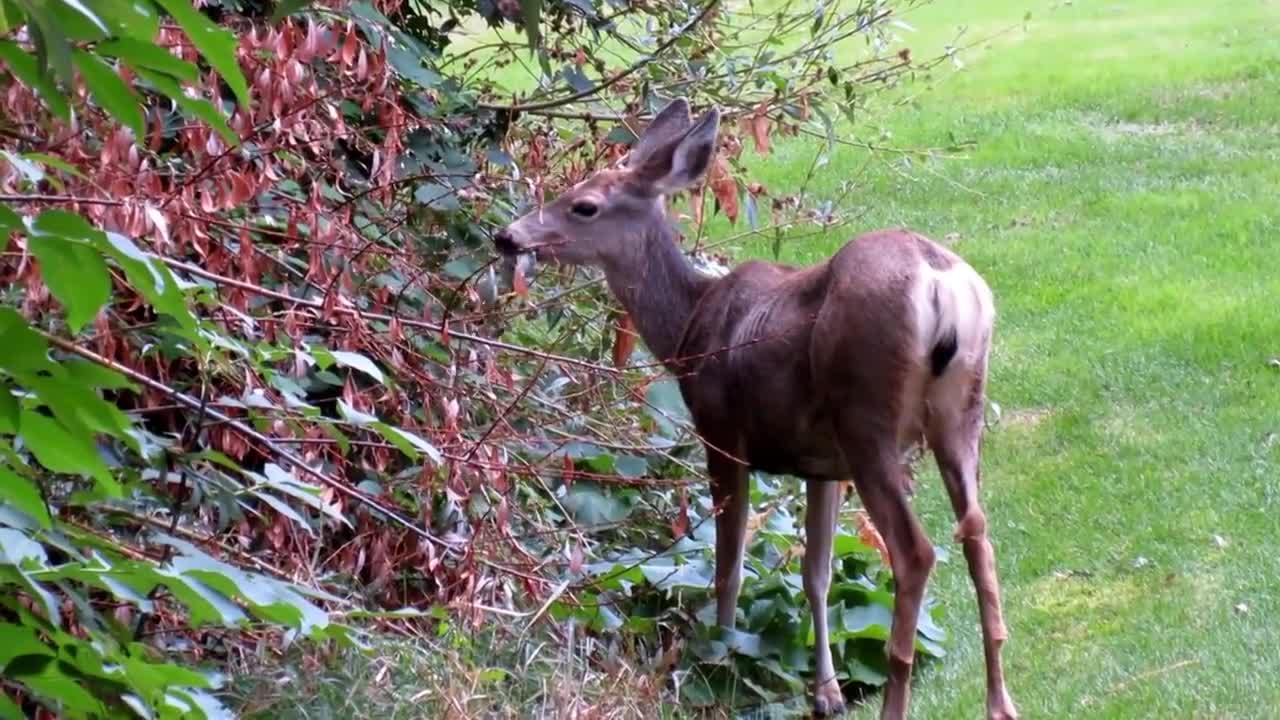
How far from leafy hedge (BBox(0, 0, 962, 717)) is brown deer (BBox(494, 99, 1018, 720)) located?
0.21 m

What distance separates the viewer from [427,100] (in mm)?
6789

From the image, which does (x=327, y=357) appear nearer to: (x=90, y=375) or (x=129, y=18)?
(x=90, y=375)

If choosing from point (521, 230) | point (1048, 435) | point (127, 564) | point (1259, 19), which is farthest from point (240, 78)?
point (1259, 19)

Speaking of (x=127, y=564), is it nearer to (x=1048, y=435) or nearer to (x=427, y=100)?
(x=427, y=100)

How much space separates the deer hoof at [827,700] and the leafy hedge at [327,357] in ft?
0.61

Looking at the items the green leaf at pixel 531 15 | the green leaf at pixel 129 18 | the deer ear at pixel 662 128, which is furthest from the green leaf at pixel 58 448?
the deer ear at pixel 662 128

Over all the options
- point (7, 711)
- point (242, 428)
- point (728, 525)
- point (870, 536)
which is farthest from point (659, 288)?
point (7, 711)

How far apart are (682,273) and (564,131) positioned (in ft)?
4.70

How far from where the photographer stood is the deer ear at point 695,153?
641 cm

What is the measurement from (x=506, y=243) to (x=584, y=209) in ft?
1.27

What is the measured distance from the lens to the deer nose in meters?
6.38

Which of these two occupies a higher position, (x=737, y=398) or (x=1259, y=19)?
(x=737, y=398)

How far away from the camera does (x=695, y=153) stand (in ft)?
21.2

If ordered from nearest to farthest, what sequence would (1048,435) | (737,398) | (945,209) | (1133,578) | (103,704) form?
(103,704) < (737,398) < (1133,578) < (1048,435) < (945,209)
